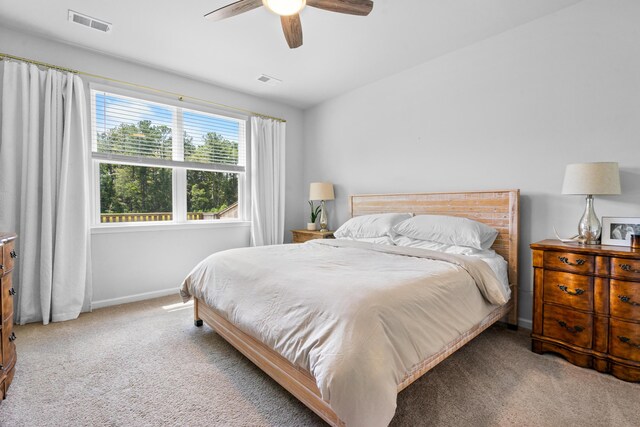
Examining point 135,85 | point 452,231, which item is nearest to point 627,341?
point 452,231

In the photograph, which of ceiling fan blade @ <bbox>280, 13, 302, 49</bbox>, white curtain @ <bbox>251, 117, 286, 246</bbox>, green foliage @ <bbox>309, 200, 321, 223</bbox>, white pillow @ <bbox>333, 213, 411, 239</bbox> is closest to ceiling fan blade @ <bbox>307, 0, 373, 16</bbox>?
ceiling fan blade @ <bbox>280, 13, 302, 49</bbox>

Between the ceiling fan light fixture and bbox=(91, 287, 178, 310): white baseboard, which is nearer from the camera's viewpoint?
the ceiling fan light fixture

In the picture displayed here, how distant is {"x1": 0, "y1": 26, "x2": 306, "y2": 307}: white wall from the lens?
115 inches

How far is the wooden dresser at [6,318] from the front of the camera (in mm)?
1673

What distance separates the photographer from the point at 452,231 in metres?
2.67

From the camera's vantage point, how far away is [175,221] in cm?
377

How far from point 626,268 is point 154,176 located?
4.32m

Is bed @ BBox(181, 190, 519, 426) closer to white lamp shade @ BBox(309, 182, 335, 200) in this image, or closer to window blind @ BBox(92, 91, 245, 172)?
white lamp shade @ BBox(309, 182, 335, 200)

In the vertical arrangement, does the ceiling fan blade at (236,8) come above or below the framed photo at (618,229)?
above

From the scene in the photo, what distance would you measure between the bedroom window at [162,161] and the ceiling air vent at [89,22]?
0.75 metres

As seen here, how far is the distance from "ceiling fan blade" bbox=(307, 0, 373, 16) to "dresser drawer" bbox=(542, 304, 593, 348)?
2.43 metres

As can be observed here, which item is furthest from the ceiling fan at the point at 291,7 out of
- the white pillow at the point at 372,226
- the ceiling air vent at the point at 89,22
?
the white pillow at the point at 372,226

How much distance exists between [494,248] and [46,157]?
166 inches

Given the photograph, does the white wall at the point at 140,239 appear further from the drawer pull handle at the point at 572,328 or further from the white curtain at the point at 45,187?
the drawer pull handle at the point at 572,328
